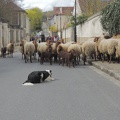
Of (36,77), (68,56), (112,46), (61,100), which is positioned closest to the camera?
(61,100)

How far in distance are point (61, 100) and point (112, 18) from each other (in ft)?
51.2

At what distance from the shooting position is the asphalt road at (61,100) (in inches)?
321

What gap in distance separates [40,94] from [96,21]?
20553 mm

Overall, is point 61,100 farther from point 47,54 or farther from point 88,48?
point 47,54

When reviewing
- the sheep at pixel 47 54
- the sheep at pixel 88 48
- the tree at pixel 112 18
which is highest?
the tree at pixel 112 18

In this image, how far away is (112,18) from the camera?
24.6m

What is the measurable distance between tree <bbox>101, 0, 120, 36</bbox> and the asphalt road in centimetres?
1071

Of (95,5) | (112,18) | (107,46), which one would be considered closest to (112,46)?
(107,46)

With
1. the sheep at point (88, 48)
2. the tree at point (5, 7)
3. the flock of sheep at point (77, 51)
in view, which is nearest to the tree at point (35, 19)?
the tree at point (5, 7)

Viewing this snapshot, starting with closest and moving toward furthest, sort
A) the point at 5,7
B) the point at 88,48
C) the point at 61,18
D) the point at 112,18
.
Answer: the point at 88,48, the point at 112,18, the point at 5,7, the point at 61,18

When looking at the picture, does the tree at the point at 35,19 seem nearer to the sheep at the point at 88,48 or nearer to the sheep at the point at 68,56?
the sheep at the point at 88,48

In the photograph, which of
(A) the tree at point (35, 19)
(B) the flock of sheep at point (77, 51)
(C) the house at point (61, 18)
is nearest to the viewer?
(B) the flock of sheep at point (77, 51)

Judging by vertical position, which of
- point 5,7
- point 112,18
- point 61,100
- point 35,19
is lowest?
point 61,100

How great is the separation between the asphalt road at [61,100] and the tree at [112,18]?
10.7 meters
